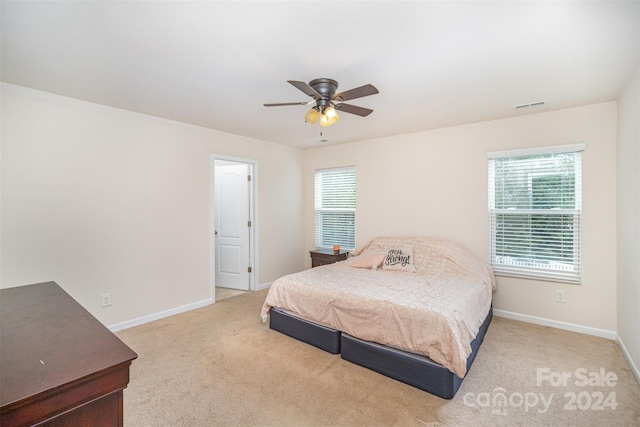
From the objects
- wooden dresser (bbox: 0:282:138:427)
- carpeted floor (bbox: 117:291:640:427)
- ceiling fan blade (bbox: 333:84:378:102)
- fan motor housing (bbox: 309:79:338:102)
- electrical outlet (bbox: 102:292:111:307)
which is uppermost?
fan motor housing (bbox: 309:79:338:102)

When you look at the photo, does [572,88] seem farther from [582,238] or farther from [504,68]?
[582,238]

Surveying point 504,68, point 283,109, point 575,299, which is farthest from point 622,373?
point 283,109

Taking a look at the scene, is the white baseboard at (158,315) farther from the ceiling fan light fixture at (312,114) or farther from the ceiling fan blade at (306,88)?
the ceiling fan blade at (306,88)

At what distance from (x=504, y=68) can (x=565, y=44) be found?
0.40 meters

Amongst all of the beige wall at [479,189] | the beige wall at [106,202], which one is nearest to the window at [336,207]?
the beige wall at [479,189]

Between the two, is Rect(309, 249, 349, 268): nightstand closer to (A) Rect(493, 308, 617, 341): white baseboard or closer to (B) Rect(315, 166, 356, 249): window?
(B) Rect(315, 166, 356, 249): window

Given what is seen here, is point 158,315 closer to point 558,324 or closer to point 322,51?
point 322,51

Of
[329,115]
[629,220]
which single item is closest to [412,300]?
[329,115]

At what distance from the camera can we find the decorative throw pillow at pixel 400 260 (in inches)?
146

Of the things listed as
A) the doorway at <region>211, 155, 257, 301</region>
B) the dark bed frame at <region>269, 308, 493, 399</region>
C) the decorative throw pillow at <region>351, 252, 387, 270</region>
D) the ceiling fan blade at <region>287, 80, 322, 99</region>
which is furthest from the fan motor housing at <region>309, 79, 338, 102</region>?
the doorway at <region>211, 155, 257, 301</region>

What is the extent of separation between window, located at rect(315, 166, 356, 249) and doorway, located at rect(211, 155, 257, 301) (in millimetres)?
1300

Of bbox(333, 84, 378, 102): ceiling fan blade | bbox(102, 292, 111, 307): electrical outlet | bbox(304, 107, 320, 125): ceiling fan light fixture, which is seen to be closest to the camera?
bbox(333, 84, 378, 102): ceiling fan blade

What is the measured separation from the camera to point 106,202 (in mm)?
3238

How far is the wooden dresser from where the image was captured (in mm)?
781
